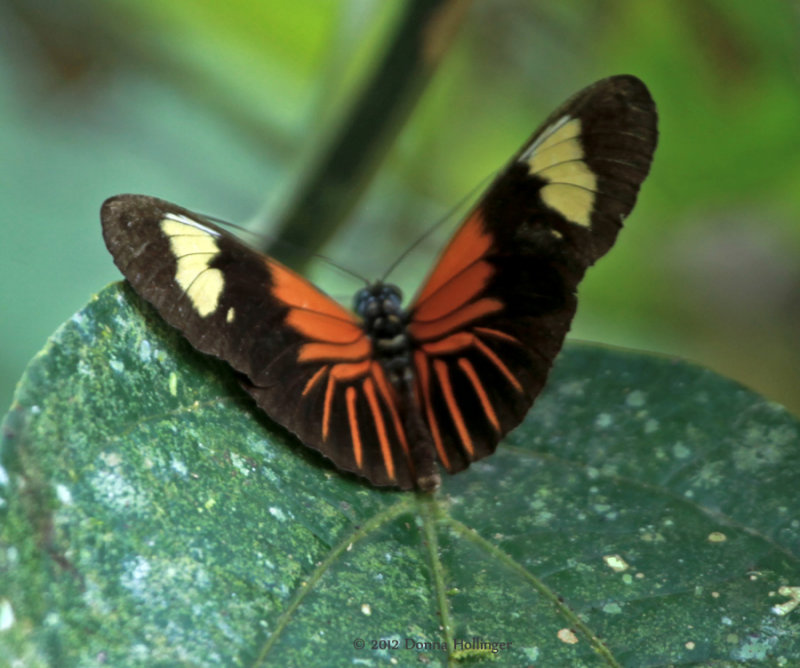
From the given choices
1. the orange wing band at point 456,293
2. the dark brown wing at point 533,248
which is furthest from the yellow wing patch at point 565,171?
the orange wing band at point 456,293

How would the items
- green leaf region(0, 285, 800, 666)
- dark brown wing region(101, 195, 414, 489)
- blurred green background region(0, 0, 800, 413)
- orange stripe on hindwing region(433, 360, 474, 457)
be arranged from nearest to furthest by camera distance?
green leaf region(0, 285, 800, 666), dark brown wing region(101, 195, 414, 489), orange stripe on hindwing region(433, 360, 474, 457), blurred green background region(0, 0, 800, 413)

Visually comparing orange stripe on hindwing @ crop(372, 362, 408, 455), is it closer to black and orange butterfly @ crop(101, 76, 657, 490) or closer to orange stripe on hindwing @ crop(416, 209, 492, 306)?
black and orange butterfly @ crop(101, 76, 657, 490)

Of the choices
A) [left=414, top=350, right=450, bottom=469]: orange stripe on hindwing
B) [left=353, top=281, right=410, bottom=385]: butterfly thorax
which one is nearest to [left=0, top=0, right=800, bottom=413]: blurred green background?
[left=353, top=281, right=410, bottom=385]: butterfly thorax

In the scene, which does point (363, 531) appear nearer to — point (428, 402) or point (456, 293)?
point (428, 402)

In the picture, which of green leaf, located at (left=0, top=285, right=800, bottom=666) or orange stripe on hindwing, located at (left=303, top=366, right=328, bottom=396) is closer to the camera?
green leaf, located at (left=0, top=285, right=800, bottom=666)

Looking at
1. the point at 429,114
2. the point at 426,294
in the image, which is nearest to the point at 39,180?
the point at 429,114

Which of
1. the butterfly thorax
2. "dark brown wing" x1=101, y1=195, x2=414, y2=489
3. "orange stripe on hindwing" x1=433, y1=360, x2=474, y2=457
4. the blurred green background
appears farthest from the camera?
the blurred green background

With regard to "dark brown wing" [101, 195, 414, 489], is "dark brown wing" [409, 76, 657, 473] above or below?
above

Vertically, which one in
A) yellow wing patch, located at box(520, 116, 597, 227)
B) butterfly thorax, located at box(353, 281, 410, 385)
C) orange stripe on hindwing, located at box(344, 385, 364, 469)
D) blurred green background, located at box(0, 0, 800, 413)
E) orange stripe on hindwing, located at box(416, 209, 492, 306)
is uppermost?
blurred green background, located at box(0, 0, 800, 413)
